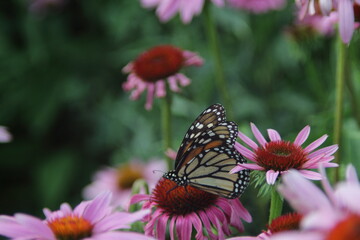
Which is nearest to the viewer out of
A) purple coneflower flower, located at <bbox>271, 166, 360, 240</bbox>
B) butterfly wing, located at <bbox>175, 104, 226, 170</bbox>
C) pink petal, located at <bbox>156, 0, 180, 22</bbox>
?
purple coneflower flower, located at <bbox>271, 166, 360, 240</bbox>

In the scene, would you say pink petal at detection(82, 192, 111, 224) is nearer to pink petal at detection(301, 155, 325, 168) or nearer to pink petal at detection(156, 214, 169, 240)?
pink petal at detection(156, 214, 169, 240)

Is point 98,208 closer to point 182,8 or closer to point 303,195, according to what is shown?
point 303,195

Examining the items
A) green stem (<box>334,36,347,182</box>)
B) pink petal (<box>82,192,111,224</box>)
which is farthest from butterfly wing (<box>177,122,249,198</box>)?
green stem (<box>334,36,347,182</box>)

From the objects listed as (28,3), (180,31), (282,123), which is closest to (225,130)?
(282,123)

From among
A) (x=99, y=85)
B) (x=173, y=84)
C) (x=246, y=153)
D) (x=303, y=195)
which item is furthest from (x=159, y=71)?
(x=99, y=85)

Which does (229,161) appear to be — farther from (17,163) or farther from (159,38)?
(17,163)

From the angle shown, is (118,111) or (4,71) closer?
(118,111)
